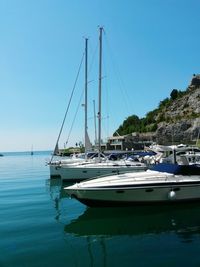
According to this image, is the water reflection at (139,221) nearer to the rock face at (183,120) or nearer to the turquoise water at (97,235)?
the turquoise water at (97,235)

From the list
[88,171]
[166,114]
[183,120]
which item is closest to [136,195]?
[88,171]

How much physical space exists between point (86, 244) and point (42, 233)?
2050 mm

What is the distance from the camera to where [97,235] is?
37.9 feet

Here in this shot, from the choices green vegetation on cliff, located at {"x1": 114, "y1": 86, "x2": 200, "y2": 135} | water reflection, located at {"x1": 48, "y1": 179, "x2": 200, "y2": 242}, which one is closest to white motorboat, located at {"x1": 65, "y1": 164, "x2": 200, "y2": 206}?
water reflection, located at {"x1": 48, "y1": 179, "x2": 200, "y2": 242}

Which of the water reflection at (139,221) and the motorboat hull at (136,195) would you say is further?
the motorboat hull at (136,195)

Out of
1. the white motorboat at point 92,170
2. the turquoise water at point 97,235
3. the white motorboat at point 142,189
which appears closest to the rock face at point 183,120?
the white motorboat at point 92,170

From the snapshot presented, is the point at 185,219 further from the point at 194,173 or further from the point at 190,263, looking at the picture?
the point at 190,263

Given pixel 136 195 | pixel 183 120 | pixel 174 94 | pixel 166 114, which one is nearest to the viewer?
pixel 136 195

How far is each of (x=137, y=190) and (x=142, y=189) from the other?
235mm

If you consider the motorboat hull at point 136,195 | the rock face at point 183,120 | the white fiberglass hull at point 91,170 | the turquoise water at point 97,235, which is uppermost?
the rock face at point 183,120

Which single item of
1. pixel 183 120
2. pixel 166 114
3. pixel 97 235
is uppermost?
pixel 166 114

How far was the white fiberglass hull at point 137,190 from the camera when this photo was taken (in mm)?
14570

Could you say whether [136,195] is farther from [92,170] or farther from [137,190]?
[92,170]

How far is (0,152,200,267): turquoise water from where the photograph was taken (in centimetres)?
A: 909
